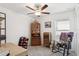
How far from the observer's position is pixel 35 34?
5.60 feet

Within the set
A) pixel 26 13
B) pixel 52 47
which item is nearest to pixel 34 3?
pixel 26 13

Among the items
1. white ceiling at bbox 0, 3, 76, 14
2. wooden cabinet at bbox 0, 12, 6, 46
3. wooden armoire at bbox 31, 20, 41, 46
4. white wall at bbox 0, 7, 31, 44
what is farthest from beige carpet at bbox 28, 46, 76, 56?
white ceiling at bbox 0, 3, 76, 14

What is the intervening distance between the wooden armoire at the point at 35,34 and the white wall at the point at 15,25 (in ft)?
0.25

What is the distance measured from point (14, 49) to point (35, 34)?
0.38 metres

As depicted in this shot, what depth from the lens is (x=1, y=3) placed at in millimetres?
1520

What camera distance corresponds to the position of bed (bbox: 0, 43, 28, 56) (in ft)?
5.00

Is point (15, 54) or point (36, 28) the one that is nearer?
point (15, 54)

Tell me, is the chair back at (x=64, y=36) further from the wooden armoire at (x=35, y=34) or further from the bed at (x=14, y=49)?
the bed at (x=14, y=49)

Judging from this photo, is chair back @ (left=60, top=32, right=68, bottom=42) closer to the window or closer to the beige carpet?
the window

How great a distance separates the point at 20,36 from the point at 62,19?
2.21 feet

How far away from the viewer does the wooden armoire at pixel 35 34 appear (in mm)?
1686

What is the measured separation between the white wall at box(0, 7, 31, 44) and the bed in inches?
2.9

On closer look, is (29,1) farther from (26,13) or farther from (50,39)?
(50,39)

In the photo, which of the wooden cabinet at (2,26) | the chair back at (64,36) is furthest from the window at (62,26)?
the wooden cabinet at (2,26)
